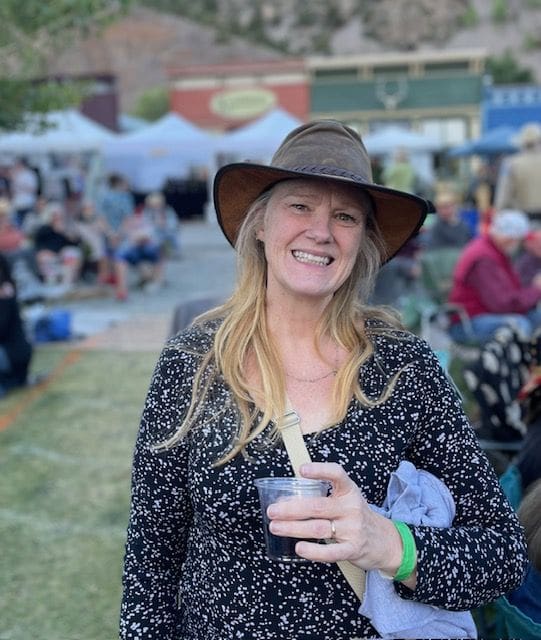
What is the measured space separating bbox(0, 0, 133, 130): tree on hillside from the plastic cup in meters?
6.19

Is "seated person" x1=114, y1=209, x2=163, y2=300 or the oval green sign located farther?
the oval green sign

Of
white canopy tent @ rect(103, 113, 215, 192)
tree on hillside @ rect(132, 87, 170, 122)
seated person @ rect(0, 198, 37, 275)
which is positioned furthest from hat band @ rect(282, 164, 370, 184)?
tree on hillside @ rect(132, 87, 170, 122)

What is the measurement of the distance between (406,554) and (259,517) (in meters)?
0.29

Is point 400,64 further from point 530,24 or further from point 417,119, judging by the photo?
point 530,24

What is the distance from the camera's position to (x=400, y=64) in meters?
36.1

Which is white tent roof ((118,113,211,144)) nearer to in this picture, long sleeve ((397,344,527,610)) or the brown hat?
the brown hat

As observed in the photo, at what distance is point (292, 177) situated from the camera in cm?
190

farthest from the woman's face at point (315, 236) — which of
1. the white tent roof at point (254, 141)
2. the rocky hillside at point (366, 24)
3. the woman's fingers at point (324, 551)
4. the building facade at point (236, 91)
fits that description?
the rocky hillside at point (366, 24)

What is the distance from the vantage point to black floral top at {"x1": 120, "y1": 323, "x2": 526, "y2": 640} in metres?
1.74

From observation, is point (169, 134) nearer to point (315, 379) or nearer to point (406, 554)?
point (315, 379)

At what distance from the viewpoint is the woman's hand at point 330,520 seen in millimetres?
1495

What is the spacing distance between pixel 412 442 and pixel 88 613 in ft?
8.65

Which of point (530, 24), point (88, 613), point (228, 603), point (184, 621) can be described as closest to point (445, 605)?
point (228, 603)

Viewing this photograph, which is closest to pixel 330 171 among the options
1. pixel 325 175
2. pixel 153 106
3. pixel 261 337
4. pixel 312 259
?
pixel 325 175
